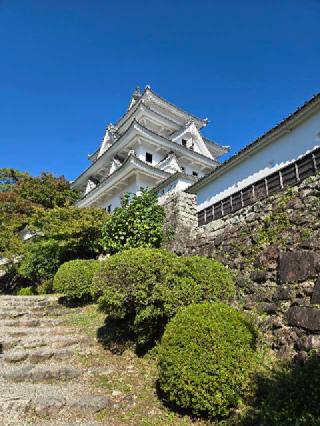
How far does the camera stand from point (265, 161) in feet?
32.8

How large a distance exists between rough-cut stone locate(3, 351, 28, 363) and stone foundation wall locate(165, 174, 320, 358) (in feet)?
15.6

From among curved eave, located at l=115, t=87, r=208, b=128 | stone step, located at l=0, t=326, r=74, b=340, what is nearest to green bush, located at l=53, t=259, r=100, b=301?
stone step, located at l=0, t=326, r=74, b=340

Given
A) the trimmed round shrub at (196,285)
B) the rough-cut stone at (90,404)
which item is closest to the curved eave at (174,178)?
the trimmed round shrub at (196,285)

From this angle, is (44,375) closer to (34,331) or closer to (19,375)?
(19,375)

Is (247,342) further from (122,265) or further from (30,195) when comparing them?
(30,195)

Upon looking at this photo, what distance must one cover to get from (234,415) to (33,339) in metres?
5.13

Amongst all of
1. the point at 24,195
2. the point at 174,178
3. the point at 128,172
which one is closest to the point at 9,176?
the point at 24,195

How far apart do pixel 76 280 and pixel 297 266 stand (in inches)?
294

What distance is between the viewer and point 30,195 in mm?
22656

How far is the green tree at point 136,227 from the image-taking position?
11398mm

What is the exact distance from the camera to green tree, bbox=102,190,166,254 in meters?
11.4

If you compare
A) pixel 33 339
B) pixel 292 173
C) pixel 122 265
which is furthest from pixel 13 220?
pixel 292 173

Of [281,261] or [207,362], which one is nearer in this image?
[207,362]

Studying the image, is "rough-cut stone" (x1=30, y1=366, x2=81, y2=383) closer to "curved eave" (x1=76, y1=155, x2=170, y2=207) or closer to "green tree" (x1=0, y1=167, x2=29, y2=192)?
"curved eave" (x1=76, y1=155, x2=170, y2=207)
